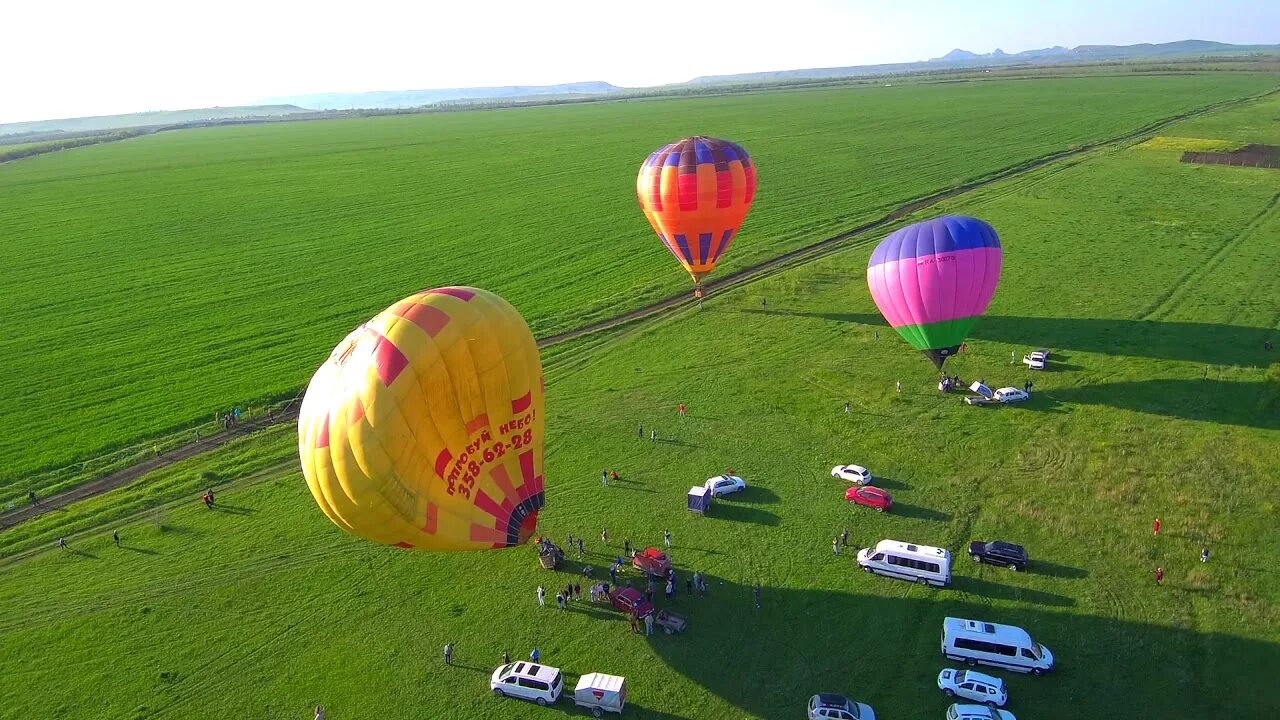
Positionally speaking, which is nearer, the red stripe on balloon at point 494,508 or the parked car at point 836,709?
the parked car at point 836,709

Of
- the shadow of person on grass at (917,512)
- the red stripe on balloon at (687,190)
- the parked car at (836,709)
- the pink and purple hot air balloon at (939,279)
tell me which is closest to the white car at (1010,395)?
the pink and purple hot air balloon at (939,279)

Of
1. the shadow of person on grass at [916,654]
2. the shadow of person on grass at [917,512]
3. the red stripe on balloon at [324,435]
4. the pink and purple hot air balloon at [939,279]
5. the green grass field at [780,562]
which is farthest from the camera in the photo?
the pink and purple hot air balloon at [939,279]

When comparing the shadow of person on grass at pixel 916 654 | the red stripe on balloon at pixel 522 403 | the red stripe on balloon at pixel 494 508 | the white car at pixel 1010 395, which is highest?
the red stripe on balloon at pixel 522 403

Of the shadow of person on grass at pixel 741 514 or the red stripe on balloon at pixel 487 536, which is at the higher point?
the red stripe on balloon at pixel 487 536

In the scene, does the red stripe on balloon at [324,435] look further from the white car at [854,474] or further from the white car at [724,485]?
the white car at [854,474]

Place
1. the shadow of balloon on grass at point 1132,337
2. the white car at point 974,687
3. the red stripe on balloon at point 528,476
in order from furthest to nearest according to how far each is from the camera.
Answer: the shadow of balloon on grass at point 1132,337
the red stripe on balloon at point 528,476
the white car at point 974,687

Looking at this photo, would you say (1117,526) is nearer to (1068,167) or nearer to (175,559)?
(175,559)

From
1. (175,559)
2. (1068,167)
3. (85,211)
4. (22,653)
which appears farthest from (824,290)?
(85,211)

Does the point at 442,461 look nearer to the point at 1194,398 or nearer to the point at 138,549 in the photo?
the point at 138,549
